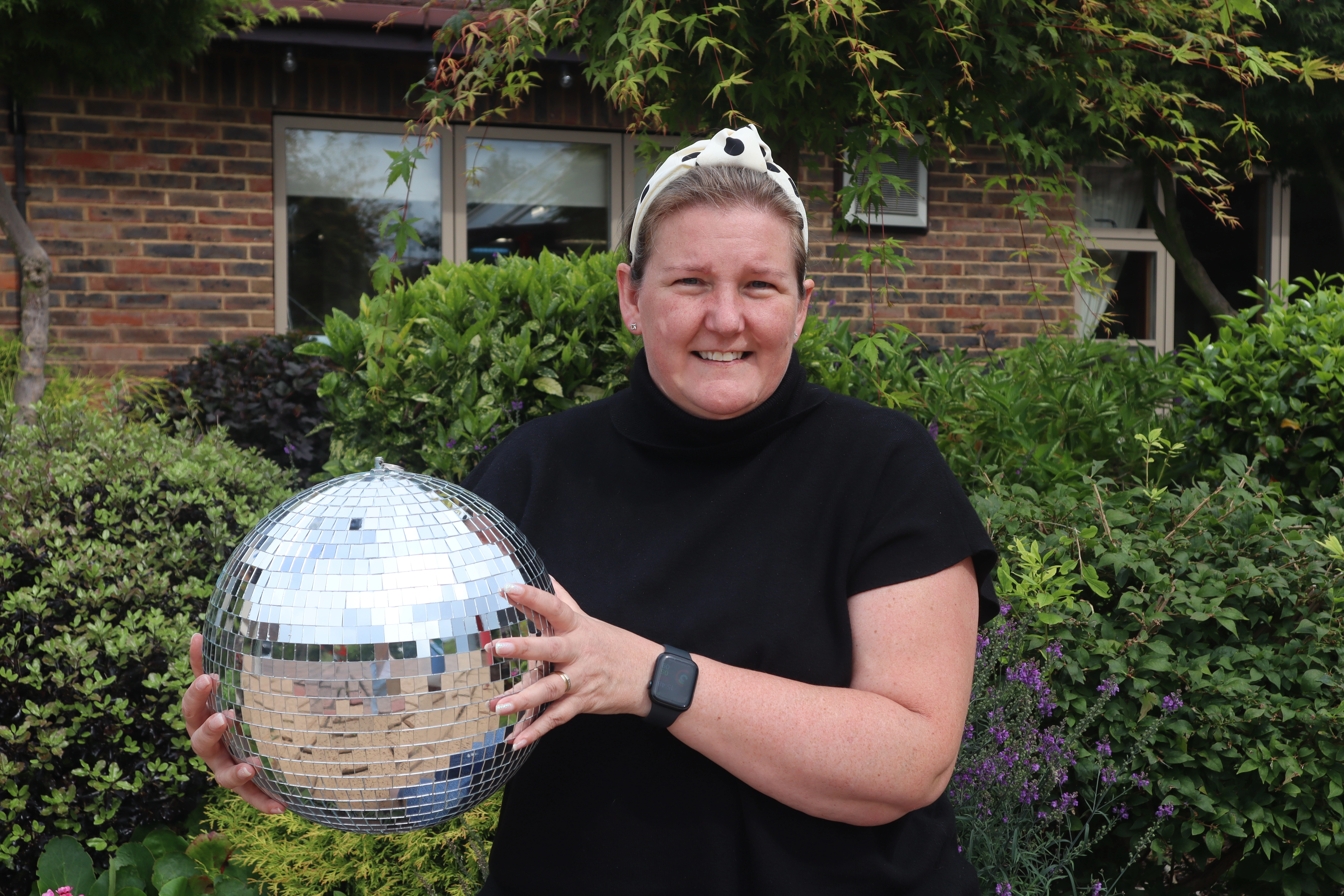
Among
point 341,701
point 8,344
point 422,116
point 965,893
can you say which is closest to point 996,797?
point 965,893

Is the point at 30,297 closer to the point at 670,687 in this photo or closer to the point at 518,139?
the point at 518,139

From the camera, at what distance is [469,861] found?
2.59m

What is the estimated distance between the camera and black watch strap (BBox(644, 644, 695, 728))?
131 cm

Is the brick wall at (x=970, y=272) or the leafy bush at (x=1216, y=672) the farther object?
the brick wall at (x=970, y=272)

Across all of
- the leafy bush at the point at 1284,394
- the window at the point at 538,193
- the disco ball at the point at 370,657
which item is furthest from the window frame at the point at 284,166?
the disco ball at the point at 370,657

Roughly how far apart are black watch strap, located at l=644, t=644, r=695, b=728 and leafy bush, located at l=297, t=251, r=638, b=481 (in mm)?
1796

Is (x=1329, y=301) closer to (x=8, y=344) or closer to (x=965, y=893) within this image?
(x=965, y=893)

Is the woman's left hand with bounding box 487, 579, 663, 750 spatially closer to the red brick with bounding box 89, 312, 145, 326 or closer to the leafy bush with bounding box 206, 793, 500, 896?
the leafy bush with bounding box 206, 793, 500, 896

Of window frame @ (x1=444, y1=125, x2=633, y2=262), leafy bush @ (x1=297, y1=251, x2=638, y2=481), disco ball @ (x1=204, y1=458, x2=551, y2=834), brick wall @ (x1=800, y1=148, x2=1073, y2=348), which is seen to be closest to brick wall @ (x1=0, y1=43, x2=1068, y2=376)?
window frame @ (x1=444, y1=125, x2=633, y2=262)

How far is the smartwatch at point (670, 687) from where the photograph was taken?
131 centimetres

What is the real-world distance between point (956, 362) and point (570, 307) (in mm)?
1737

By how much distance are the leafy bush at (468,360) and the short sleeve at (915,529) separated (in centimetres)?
166

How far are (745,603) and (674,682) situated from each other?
0.30 m

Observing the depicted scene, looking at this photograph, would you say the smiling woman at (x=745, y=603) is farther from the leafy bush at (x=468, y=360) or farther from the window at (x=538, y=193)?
the window at (x=538, y=193)
